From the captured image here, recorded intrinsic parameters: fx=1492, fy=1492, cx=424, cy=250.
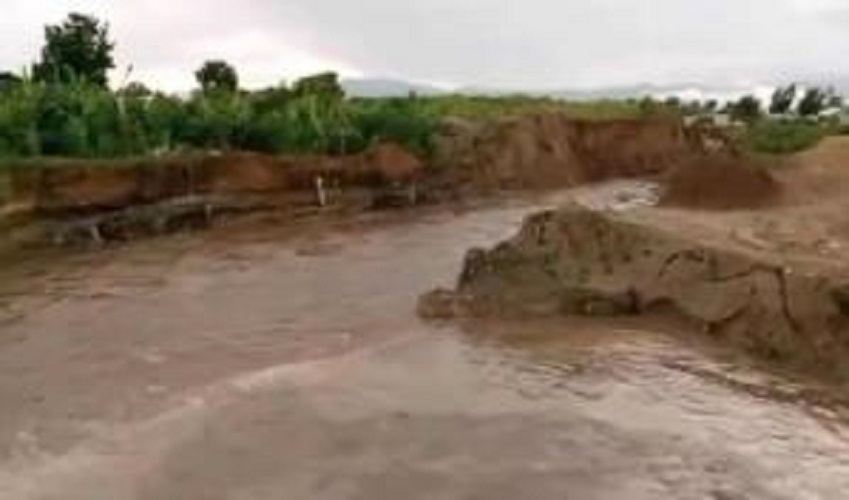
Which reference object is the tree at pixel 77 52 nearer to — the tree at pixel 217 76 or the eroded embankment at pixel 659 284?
the tree at pixel 217 76

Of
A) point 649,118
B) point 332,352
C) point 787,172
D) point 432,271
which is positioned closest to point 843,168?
point 787,172

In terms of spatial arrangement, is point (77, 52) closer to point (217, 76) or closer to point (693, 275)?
point (217, 76)

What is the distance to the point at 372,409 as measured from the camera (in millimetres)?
10336

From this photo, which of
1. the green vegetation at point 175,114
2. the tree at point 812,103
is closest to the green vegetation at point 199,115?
the green vegetation at point 175,114

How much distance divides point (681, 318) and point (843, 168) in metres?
8.47

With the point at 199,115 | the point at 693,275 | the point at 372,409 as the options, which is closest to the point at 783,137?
the point at 199,115

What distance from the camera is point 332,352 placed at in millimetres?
12812

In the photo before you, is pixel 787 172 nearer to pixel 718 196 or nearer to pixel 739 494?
pixel 718 196

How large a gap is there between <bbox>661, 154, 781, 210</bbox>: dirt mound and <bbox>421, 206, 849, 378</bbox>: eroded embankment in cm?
303

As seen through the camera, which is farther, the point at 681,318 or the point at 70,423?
the point at 681,318

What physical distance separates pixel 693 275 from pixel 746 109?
115ft

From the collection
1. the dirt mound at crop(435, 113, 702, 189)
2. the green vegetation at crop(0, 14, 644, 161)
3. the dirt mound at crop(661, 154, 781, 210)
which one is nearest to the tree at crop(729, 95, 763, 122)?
the dirt mound at crop(435, 113, 702, 189)

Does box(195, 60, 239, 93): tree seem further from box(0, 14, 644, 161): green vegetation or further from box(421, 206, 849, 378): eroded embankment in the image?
box(421, 206, 849, 378): eroded embankment

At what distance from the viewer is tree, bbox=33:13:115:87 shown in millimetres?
28953
